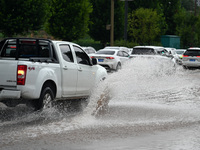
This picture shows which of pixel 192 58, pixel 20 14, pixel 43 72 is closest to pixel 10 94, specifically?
pixel 43 72

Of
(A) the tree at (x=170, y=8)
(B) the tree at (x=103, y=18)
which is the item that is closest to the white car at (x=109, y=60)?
(B) the tree at (x=103, y=18)

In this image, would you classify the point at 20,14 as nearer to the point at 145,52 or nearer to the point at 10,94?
the point at 145,52

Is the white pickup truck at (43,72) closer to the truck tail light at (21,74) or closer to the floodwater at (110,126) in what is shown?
the truck tail light at (21,74)

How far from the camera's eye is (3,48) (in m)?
10.8

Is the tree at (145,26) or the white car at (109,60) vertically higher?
the tree at (145,26)

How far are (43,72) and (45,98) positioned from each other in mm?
583

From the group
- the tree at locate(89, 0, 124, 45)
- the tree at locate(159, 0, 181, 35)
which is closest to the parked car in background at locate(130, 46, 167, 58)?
the tree at locate(89, 0, 124, 45)

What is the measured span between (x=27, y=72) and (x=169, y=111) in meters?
4.04

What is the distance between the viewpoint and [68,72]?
1066cm

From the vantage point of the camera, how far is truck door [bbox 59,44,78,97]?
34.5 ft

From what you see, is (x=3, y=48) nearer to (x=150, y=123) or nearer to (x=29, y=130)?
(x=29, y=130)

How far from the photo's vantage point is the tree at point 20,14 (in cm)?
3862

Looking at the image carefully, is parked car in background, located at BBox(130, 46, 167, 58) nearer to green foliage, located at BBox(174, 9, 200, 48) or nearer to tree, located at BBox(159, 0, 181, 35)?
green foliage, located at BBox(174, 9, 200, 48)

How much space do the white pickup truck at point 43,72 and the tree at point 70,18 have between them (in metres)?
36.4
